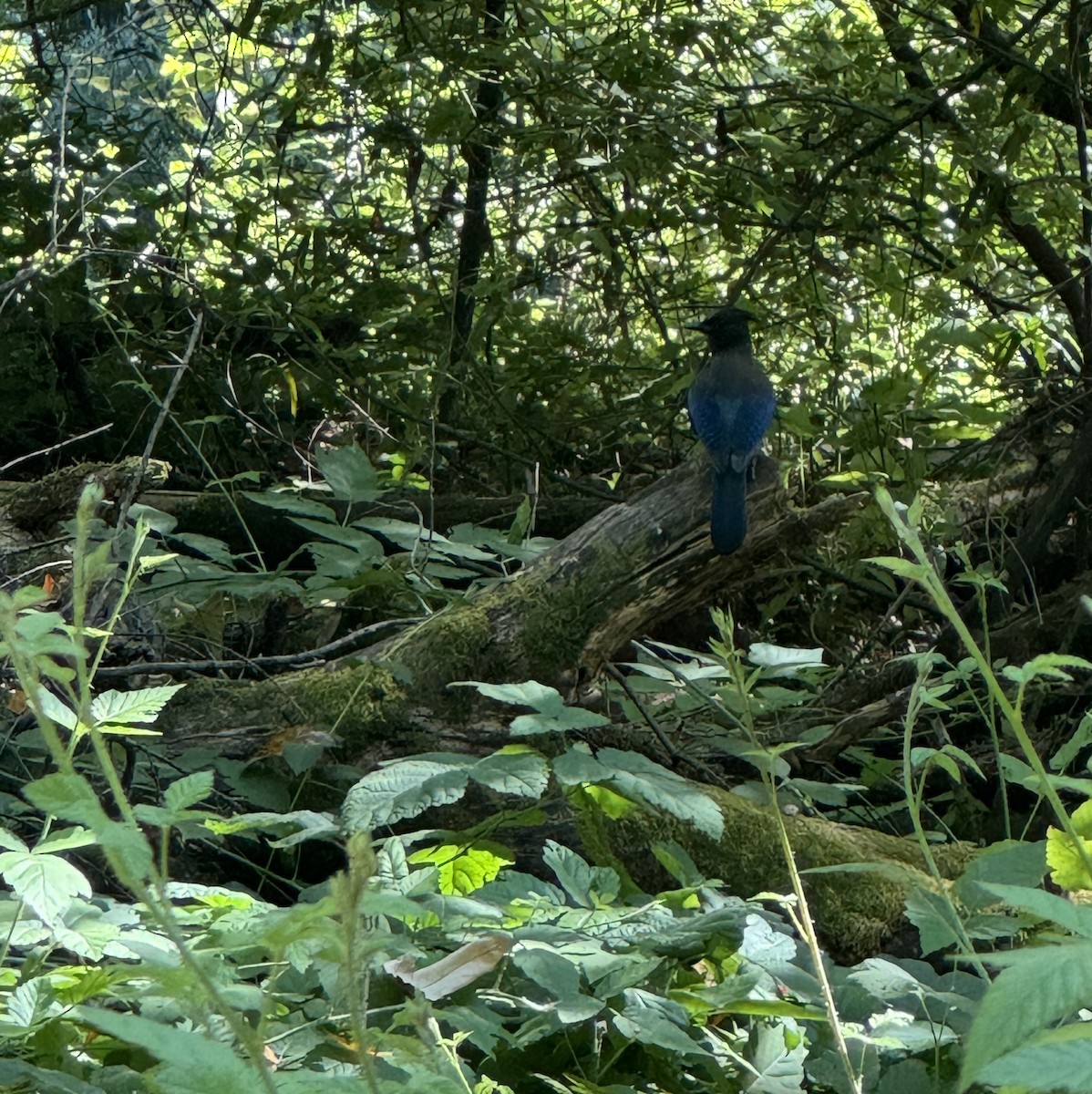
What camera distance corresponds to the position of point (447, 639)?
3.12 m

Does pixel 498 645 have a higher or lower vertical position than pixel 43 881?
lower

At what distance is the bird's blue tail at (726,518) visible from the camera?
3.15 m

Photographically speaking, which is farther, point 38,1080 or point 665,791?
point 665,791

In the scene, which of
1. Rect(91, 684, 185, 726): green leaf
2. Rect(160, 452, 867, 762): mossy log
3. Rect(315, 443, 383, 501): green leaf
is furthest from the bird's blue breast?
Rect(91, 684, 185, 726): green leaf

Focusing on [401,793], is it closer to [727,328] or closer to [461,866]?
[461,866]

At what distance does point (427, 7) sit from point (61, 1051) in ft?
14.2

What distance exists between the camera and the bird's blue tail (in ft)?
10.3

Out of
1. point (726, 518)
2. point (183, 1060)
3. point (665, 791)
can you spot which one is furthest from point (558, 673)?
point (183, 1060)

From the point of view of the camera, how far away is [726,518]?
3.18 m

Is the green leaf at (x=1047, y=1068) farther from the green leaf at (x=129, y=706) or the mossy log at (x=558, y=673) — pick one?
the mossy log at (x=558, y=673)

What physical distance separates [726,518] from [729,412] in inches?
60.9

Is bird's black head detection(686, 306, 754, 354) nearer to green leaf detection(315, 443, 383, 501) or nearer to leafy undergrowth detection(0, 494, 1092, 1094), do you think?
green leaf detection(315, 443, 383, 501)

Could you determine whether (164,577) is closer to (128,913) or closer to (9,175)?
(128,913)

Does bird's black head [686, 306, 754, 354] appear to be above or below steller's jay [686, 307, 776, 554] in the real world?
above
